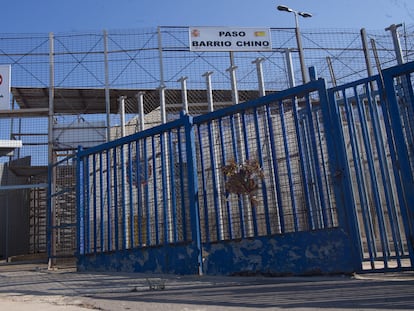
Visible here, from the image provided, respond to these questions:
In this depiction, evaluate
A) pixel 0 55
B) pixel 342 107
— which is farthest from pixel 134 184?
pixel 0 55

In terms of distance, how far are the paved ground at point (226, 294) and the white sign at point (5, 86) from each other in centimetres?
827

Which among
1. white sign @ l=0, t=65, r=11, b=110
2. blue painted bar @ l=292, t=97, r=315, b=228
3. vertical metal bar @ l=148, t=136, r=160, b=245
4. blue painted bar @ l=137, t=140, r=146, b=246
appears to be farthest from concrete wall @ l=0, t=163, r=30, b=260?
blue painted bar @ l=292, t=97, r=315, b=228

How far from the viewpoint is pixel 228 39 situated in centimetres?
1287

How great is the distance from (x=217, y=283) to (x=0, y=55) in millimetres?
11450

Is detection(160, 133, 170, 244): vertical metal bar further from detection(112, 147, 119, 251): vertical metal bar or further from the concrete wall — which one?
the concrete wall

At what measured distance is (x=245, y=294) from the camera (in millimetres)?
4727

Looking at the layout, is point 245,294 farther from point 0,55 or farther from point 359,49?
point 0,55

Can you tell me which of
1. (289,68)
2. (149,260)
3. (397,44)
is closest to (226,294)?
(149,260)

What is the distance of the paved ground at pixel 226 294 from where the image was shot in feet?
13.2

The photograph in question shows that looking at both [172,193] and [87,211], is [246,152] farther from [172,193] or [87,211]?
[87,211]

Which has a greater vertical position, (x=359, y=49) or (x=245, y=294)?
(x=359, y=49)

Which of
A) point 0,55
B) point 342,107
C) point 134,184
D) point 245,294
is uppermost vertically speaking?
point 0,55

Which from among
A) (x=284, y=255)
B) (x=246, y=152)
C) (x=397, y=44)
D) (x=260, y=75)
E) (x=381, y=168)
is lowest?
(x=284, y=255)

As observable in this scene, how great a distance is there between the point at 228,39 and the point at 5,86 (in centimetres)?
730
